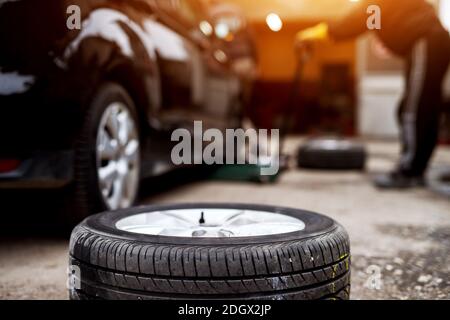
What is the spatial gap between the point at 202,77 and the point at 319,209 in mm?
1223

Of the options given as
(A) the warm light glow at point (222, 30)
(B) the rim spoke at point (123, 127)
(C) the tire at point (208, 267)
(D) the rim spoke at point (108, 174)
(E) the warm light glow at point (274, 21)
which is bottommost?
(C) the tire at point (208, 267)

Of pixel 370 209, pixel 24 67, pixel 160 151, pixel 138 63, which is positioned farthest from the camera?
pixel 370 209

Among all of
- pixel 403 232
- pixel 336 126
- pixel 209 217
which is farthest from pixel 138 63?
pixel 336 126

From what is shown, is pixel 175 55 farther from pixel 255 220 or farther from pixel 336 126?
pixel 336 126

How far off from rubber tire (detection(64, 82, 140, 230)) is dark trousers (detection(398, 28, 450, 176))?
2.67 meters

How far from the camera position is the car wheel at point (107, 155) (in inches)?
91.9

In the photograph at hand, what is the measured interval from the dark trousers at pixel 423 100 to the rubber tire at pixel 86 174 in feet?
8.75

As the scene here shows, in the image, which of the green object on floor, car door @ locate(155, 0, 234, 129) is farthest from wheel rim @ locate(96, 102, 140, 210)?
the green object on floor

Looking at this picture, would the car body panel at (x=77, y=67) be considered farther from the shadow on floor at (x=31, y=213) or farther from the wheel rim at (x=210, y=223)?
the wheel rim at (x=210, y=223)

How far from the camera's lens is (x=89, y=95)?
2355mm

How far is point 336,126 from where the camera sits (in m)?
13.5

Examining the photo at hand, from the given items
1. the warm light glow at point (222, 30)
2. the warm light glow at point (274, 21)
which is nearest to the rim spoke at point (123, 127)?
the warm light glow at point (274, 21)

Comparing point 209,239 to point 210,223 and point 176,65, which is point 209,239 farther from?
point 176,65

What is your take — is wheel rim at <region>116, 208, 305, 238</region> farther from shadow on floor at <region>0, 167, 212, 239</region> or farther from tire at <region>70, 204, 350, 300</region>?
shadow on floor at <region>0, 167, 212, 239</region>
